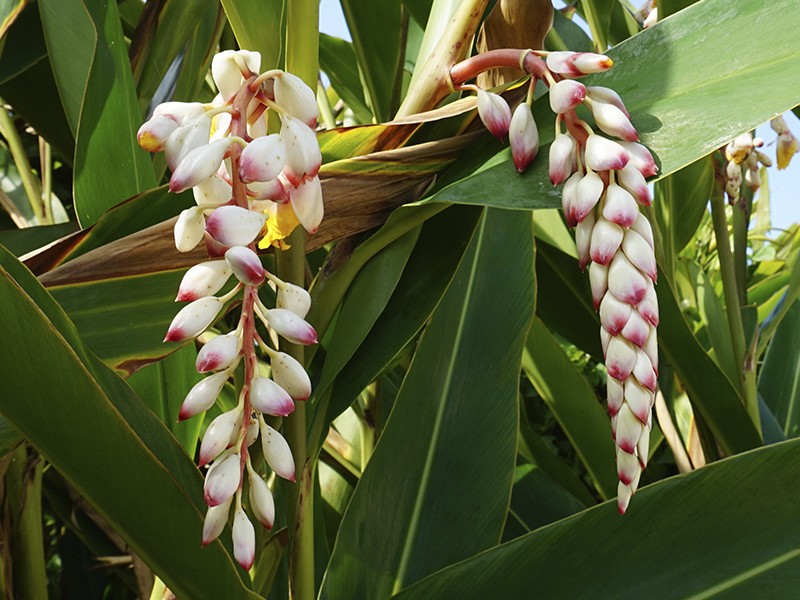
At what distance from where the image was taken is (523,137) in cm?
42

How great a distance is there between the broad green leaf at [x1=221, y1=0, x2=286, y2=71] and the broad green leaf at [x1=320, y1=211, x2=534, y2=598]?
0.89 ft

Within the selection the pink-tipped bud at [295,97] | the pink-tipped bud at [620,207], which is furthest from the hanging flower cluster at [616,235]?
the pink-tipped bud at [295,97]

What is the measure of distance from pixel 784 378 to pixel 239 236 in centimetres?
114

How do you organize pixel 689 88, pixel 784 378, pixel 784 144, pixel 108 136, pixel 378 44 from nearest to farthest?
pixel 689 88, pixel 108 136, pixel 378 44, pixel 784 144, pixel 784 378

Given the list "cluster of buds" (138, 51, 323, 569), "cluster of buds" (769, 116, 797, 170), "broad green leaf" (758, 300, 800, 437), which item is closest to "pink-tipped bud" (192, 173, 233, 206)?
"cluster of buds" (138, 51, 323, 569)

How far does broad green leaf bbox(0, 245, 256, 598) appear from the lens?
14.8 inches

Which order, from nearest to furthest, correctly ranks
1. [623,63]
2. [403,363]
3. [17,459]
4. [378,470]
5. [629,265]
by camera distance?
[629,265]
[623,63]
[378,470]
[17,459]
[403,363]

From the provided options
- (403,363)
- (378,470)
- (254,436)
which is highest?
(254,436)

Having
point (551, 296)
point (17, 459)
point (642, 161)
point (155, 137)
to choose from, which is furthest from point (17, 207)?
point (642, 161)

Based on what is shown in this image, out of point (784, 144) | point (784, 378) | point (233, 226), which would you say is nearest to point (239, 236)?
point (233, 226)

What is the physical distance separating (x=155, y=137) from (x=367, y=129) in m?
Answer: 0.16

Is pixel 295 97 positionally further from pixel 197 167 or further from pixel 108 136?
pixel 108 136

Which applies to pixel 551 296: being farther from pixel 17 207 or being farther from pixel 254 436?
pixel 17 207

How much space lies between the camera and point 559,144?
15.4 inches
